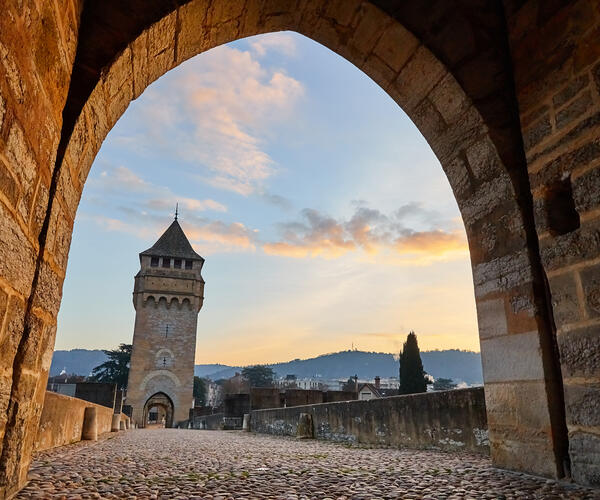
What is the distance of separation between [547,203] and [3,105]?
9.34 ft

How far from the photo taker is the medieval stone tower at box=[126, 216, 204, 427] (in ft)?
102

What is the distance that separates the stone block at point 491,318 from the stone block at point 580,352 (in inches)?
17.2

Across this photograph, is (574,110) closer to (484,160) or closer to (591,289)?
(484,160)

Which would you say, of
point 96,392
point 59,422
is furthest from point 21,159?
point 96,392

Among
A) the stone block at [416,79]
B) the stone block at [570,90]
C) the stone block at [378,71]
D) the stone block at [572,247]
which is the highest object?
the stone block at [378,71]

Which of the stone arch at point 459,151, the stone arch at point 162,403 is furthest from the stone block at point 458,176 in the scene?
the stone arch at point 162,403

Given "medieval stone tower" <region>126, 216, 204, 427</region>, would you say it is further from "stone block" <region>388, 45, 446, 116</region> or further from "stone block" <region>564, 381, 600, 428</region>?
"stone block" <region>564, 381, 600, 428</region>

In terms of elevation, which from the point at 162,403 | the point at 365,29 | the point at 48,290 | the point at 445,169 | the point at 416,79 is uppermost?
the point at 365,29

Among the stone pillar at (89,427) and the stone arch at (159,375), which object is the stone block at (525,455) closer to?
the stone pillar at (89,427)

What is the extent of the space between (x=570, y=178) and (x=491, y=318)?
104cm

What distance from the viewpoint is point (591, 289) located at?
2.39 metres

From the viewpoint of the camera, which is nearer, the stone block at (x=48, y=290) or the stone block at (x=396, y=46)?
the stone block at (x=48, y=290)

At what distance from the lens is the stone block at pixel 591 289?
2.36 m

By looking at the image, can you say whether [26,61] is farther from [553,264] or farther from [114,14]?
[553,264]
